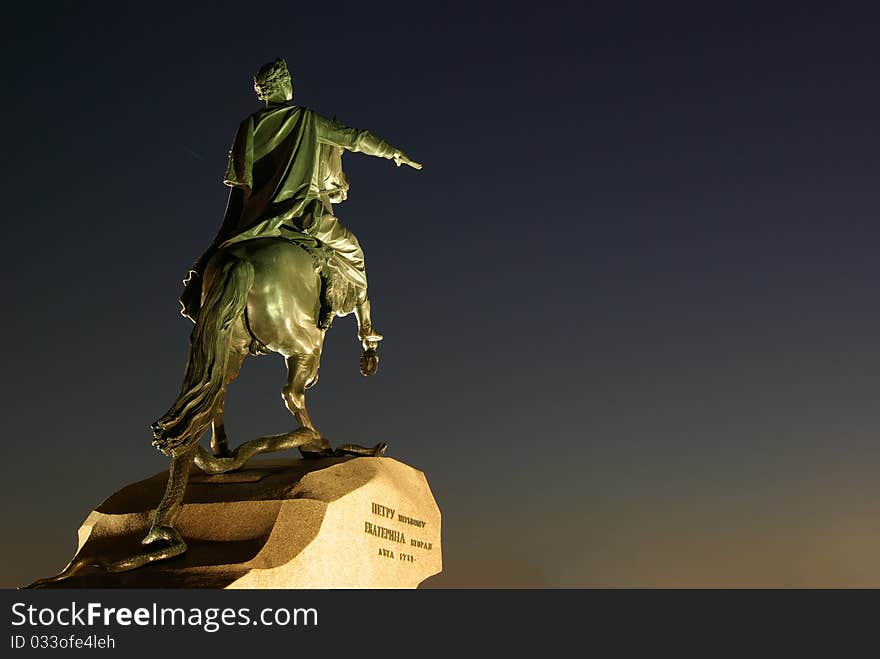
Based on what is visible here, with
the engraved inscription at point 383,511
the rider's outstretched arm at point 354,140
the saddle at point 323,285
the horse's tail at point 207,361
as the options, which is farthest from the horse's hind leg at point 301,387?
the rider's outstretched arm at point 354,140

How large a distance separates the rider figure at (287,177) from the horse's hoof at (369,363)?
3.77ft

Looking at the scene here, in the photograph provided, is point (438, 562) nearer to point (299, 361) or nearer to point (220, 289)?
point (299, 361)

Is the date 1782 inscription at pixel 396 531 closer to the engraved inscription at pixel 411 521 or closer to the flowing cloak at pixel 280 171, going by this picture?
the engraved inscription at pixel 411 521

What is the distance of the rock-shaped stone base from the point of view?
8.40m

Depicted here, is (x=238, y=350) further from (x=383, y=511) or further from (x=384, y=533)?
(x=384, y=533)

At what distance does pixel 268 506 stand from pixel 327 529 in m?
0.53

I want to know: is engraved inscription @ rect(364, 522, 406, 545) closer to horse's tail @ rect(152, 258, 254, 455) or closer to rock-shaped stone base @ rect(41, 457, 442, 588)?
rock-shaped stone base @ rect(41, 457, 442, 588)

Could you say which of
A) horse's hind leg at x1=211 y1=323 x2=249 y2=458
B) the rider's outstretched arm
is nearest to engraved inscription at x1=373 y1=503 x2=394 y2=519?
horse's hind leg at x1=211 y1=323 x2=249 y2=458

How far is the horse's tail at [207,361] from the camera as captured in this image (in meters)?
9.02

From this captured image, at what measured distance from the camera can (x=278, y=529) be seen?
28.9 ft

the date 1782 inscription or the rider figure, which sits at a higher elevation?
the rider figure

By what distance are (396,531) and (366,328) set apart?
8.76ft

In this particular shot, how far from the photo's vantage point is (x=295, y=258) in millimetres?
10008

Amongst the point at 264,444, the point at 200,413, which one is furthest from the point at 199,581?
the point at 264,444
